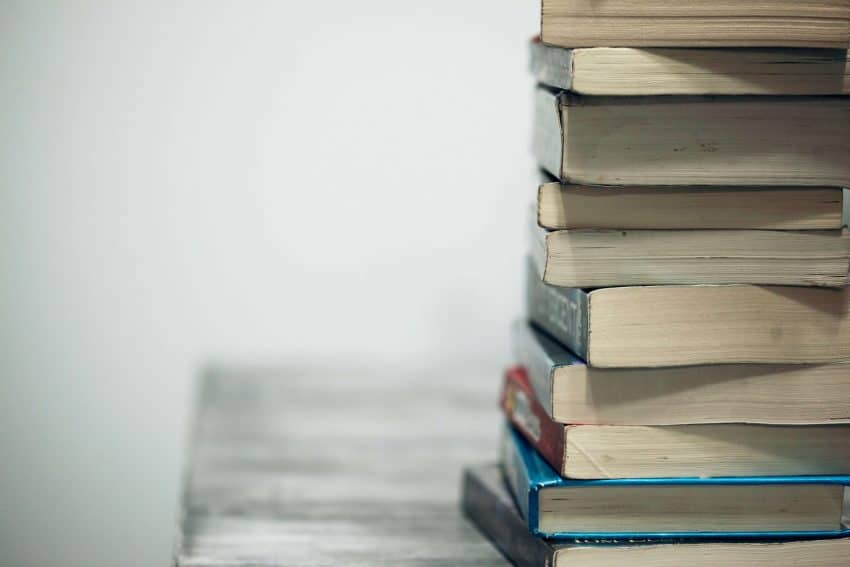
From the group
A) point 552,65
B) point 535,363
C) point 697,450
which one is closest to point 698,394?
point 697,450

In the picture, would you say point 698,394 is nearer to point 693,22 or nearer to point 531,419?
point 531,419

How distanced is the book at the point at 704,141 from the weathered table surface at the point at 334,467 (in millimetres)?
362

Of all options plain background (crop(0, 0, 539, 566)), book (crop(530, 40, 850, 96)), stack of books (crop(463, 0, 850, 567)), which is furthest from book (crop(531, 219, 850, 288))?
plain background (crop(0, 0, 539, 566))

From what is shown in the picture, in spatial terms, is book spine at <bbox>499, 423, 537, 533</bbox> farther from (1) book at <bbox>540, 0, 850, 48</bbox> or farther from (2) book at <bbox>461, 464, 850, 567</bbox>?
(1) book at <bbox>540, 0, 850, 48</bbox>

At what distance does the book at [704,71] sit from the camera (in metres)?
0.76

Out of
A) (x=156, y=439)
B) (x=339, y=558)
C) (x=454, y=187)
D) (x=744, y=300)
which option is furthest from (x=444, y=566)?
(x=156, y=439)

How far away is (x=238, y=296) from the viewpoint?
7.60 ft

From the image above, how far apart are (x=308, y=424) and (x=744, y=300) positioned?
0.76 metres

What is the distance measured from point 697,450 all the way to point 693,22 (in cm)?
32

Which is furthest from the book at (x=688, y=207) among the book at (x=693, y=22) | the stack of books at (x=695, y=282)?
the book at (x=693, y=22)

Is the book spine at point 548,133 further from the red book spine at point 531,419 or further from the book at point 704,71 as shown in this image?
the red book spine at point 531,419

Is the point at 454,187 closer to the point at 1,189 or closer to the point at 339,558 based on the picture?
the point at 1,189

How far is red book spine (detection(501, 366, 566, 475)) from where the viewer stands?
847 millimetres

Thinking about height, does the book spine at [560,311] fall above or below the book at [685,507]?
above
